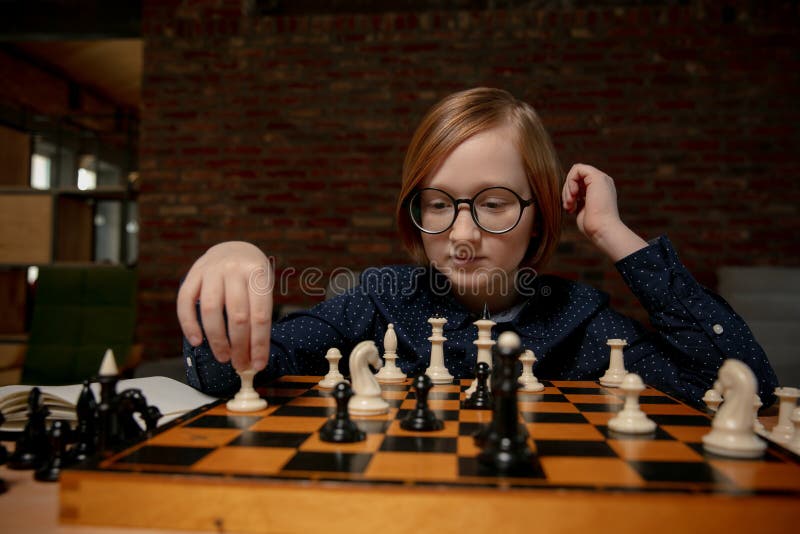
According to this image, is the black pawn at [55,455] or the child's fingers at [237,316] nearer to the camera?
the black pawn at [55,455]

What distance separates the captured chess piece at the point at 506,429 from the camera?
591 mm

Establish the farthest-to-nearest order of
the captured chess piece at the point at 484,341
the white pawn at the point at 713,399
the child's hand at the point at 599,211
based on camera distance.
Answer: the child's hand at the point at 599,211 → the captured chess piece at the point at 484,341 → the white pawn at the point at 713,399

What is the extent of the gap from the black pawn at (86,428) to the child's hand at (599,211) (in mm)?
1150

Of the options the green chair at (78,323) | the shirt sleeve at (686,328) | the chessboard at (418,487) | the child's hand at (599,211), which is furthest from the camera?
the green chair at (78,323)

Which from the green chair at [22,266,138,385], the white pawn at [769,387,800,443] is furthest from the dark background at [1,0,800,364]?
the white pawn at [769,387,800,443]

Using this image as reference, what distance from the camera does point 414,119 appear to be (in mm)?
Answer: 3721

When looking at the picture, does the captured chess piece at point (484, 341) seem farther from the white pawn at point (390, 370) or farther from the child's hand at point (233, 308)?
the child's hand at point (233, 308)

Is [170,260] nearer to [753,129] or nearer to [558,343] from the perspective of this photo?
[558,343]

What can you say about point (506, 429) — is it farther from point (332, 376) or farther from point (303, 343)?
point (303, 343)

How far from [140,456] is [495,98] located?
1.16m

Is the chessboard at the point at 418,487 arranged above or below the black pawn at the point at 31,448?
above

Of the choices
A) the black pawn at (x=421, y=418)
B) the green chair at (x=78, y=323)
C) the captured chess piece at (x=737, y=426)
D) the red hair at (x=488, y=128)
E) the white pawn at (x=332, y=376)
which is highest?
the red hair at (x=488, y=128)

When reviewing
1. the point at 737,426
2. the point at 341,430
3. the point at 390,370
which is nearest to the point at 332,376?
the point at 390,370

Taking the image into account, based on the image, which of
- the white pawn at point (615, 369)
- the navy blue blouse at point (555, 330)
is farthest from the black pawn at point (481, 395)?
the navy blue blouse at point (555, 330)
